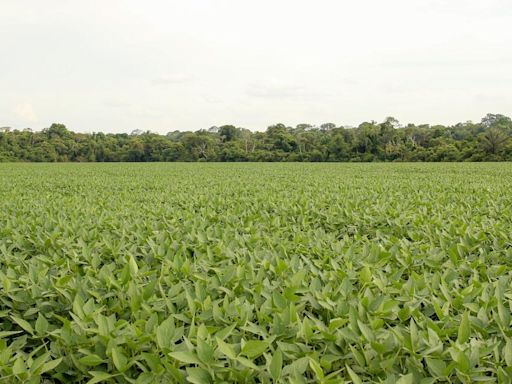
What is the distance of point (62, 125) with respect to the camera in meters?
83.0

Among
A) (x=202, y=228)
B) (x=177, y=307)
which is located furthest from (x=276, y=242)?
(x=177, y=307)

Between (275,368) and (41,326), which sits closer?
(275,368)

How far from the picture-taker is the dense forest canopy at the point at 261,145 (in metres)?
61.1

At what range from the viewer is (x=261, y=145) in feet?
237

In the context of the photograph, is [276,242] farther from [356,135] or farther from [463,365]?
[356,135]

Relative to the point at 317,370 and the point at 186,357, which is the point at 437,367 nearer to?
the point at 317,370

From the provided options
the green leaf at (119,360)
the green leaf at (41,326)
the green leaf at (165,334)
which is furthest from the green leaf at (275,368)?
the green leaf at (41,326)

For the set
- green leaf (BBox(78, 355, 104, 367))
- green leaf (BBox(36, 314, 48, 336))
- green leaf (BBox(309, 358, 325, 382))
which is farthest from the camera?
green leaf (BBox(36, 314, 48, 336))

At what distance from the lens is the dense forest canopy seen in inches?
2406

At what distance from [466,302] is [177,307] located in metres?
1.39

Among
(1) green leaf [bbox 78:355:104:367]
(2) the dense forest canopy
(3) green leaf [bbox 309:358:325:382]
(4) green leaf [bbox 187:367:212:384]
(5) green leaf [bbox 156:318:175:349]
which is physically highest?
(2) the dense forest canopy

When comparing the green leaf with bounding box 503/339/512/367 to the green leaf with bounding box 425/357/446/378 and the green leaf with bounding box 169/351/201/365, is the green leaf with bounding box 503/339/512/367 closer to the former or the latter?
the green leaf with bounding box 425/357/446/378

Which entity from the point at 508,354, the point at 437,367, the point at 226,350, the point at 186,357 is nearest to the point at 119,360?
the point at 186,357

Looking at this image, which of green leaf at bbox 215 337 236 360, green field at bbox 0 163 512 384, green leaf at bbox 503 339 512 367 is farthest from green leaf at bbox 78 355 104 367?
green leaf at bbox 503 339 512 367
